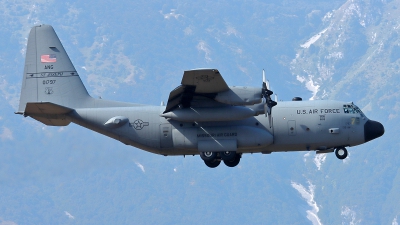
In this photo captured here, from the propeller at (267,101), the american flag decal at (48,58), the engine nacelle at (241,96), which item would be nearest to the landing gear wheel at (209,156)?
the propeller at (267,101)

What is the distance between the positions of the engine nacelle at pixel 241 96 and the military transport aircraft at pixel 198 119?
918mm

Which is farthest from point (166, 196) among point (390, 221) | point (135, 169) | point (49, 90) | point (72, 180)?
point (49, 90)

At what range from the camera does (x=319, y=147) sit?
36.6 m

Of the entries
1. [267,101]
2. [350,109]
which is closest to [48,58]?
[267,101]

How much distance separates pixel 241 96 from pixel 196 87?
1881 mm

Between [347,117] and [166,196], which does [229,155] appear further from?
[166,196]

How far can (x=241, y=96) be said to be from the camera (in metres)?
33.5

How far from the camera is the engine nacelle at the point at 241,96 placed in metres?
33.5

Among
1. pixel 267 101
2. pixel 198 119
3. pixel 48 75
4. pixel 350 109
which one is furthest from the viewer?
pixel 48 75

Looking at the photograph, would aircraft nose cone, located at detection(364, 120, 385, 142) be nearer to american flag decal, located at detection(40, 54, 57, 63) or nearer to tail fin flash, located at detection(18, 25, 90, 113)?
tail fin flash, located at detection(18, 25, 90, 113)

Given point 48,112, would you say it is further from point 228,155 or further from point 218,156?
point 228,155

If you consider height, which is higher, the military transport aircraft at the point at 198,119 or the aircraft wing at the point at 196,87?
the aircraft wing at the point at 196,87

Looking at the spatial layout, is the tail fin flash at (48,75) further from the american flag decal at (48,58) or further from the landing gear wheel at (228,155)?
the landing gear wheel at (228,155)

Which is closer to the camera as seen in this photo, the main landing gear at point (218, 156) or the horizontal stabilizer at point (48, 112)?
the horizontal stabilizer at point (48, 112)
